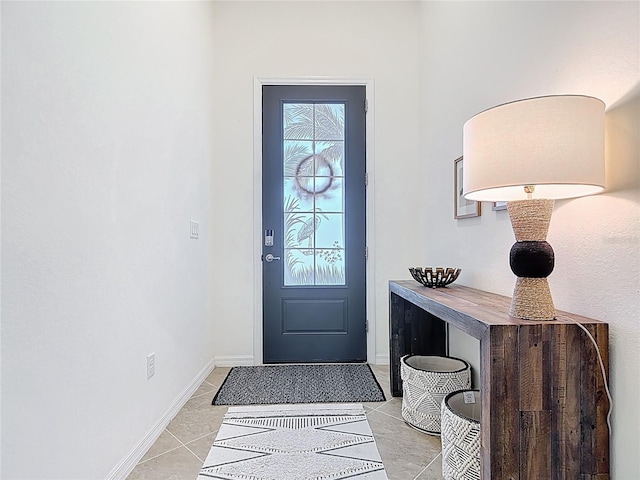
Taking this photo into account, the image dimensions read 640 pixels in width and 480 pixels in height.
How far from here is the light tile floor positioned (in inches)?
65.7

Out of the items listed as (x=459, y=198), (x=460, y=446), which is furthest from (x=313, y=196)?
(x=460, y=446)

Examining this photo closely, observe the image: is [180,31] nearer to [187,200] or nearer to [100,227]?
[187,200]

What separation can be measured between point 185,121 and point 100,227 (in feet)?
4.04

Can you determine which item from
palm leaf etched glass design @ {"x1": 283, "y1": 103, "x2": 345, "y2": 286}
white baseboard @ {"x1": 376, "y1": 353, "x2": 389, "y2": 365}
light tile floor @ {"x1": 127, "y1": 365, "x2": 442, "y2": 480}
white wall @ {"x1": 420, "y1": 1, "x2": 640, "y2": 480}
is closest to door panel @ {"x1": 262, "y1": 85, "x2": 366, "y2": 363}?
palm leaf etched glass design @ {"x1": 283, "y1": 103, "x2": 345, "y2": 286}

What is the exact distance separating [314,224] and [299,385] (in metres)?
1.20

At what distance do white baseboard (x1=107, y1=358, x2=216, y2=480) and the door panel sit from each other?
753mm

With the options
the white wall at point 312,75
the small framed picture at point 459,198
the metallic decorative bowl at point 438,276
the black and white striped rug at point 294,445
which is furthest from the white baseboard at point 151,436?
the small framed picture at point 459,198

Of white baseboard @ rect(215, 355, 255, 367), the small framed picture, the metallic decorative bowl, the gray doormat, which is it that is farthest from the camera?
white baseboard @ rect(215, 355, 255, 367)

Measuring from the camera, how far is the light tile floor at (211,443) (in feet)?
5.48

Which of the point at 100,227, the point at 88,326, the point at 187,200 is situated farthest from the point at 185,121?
the point at 88,326

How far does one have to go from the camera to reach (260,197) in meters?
3.20

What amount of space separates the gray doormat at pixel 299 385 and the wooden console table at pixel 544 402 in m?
1.34

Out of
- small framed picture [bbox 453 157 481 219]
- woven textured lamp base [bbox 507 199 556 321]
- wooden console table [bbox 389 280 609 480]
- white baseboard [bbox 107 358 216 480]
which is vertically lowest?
white baseboard [bbox 107 358 216 480]

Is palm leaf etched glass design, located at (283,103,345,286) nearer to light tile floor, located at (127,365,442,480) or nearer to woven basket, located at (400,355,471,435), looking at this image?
light tile floor, located at (127,365,442,480)
